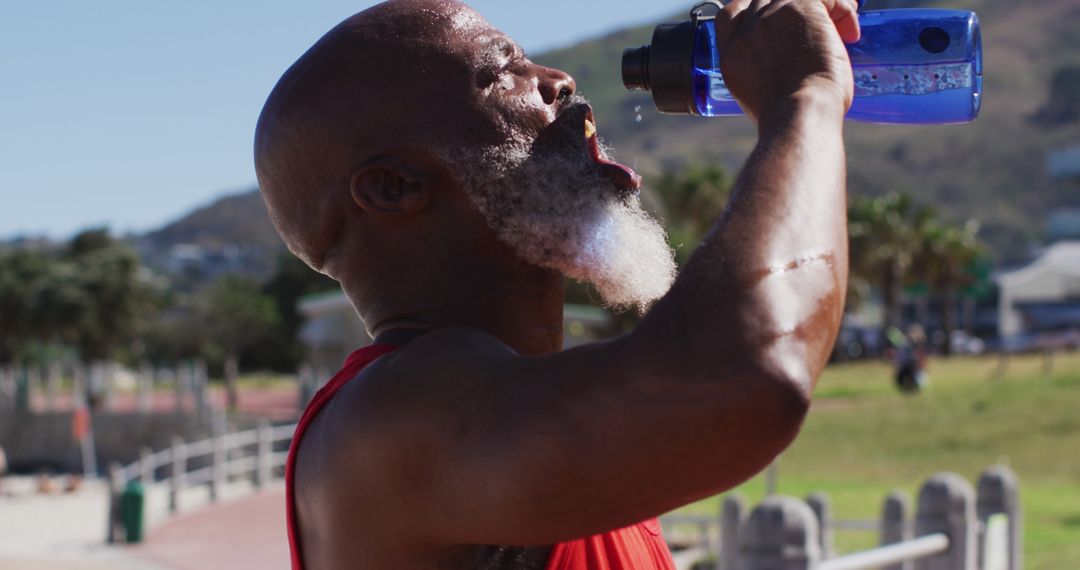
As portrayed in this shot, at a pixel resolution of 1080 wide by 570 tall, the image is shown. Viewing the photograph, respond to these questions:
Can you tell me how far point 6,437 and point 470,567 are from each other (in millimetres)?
48029

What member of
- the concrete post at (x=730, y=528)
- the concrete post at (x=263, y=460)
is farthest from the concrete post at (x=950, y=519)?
the concrete post at (x=263, y=460)

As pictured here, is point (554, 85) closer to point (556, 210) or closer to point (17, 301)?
point (556, 210)

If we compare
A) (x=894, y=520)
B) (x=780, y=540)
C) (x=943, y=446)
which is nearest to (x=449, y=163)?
(x=780, y=540)

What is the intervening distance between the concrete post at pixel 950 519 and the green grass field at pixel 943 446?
21.6 feet

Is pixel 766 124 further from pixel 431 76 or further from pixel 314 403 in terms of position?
pixel 314 403

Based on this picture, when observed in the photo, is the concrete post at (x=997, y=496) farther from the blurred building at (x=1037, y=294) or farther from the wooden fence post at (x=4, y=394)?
the blurred building at (x=1037, y=294)

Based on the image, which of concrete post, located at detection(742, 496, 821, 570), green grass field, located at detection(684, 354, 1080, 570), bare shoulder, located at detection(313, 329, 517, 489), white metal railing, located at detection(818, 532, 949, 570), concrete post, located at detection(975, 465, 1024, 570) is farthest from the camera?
green grass field, located at detection(684, 354, 1080, 570)

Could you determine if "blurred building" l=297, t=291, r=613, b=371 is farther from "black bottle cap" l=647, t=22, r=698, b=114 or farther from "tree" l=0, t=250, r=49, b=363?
"tree" l=0, t=250, r=49, b=363

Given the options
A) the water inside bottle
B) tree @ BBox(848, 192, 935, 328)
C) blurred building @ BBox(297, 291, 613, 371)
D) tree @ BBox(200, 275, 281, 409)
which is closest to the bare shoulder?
the water inside bottle

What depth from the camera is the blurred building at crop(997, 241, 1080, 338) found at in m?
88.3

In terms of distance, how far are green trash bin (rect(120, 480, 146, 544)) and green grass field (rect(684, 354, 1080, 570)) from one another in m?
7.12

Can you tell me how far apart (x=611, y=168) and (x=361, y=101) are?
0.32 m

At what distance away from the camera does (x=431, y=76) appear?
1.67 meters

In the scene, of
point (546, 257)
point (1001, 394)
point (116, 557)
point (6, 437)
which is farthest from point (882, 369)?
point (546, 257)
